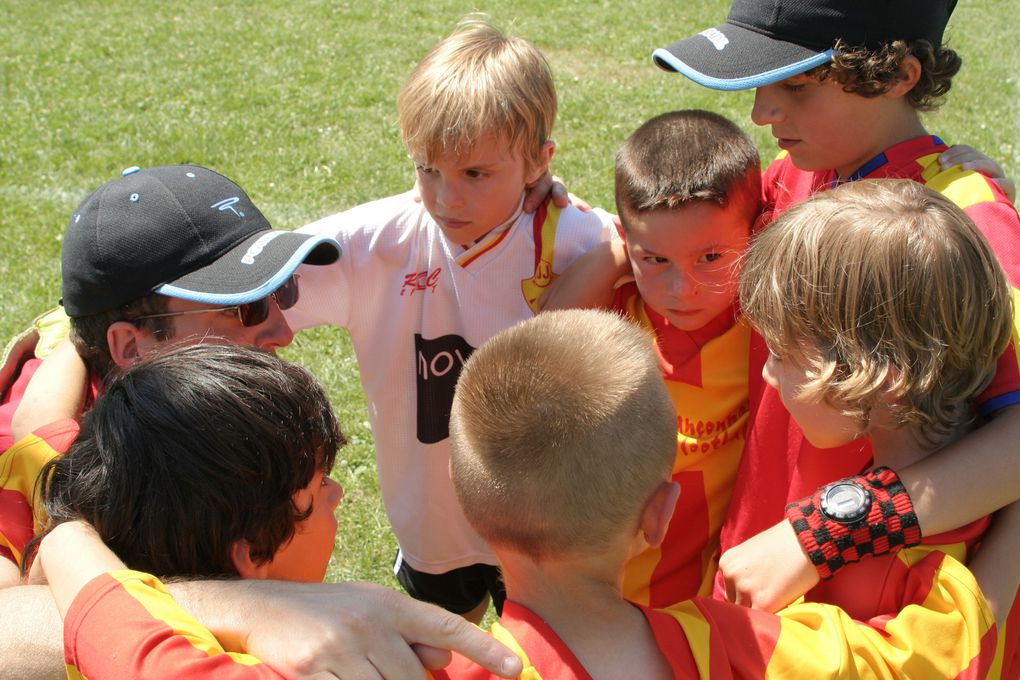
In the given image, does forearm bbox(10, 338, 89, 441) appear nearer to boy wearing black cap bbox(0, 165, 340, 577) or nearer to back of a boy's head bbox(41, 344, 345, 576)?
boy wearing black cap bbox(0, 165, 340, 577)

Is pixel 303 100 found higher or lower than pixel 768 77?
lower

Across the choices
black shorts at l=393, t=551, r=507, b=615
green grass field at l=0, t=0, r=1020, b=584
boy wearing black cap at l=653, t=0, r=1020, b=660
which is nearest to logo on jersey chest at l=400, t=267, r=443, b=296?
boy wearing black cap at l=653, t=0, r=1020, b=660

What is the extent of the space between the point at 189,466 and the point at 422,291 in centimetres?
117

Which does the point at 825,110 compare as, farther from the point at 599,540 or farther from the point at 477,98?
the point at 599,540

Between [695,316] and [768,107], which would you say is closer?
[695,316]

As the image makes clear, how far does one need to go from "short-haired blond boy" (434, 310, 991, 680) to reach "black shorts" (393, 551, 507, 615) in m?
1.54

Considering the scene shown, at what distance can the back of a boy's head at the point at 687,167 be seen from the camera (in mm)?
2367

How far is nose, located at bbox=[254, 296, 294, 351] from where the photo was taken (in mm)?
2393

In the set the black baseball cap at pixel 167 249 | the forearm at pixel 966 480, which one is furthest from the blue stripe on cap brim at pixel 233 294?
the forearm at pixel 966 480

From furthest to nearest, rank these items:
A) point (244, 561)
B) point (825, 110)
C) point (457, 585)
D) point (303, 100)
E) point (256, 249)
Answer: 1. point (303, 100)
2. point (457, 585)
3. point (825, 110)
4. point (256, 249)
5. point (244, 561)

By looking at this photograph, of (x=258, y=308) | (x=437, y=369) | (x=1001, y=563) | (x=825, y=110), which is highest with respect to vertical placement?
(x=825, y=110)

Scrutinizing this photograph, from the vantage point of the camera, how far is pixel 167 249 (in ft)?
7.41

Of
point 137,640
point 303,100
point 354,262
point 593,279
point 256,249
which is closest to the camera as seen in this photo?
point 137,640

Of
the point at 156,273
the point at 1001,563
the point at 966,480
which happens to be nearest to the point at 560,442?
the point at 966,480
